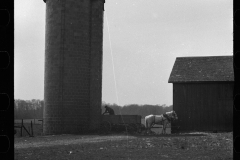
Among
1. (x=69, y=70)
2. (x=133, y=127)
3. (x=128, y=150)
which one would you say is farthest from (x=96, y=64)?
(x=128, y=150)

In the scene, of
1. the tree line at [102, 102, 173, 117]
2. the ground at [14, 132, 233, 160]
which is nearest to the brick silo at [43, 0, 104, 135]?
the ground at [14, 132, 233, 160]

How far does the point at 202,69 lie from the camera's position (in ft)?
87.7

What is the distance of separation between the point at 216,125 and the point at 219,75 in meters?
3.81

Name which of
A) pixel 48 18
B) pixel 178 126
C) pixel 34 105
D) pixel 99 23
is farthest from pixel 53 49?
pixel 34 105

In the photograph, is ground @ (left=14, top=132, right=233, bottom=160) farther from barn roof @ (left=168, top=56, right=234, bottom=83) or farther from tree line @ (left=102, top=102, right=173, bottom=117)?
tree line @ (left=102, top=102, right=173, bottom=117)

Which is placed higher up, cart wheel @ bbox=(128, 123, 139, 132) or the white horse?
the white horse

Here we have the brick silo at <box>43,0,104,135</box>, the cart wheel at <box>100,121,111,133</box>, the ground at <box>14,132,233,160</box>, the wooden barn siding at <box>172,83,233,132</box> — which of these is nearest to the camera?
the ground at <box>14,132,233,160</box>

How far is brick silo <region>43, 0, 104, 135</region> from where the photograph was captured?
923 inches

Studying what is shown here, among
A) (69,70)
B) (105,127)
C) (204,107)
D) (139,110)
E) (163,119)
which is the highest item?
(69,70)

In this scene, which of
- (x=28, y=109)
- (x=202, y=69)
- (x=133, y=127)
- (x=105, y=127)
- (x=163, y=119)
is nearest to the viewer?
(x=133, y=127)

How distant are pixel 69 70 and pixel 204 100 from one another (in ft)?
32.7

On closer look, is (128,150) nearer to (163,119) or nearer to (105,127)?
(105,127)
